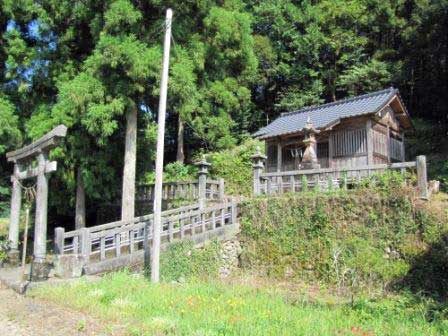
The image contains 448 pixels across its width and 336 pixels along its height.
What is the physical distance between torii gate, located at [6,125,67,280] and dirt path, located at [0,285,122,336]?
2.00m

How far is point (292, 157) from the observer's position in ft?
64.0

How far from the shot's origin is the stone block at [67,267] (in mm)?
9211

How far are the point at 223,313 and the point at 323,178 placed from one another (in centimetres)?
789

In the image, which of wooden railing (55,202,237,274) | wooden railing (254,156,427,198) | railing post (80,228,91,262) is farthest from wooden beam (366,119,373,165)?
railing post (80,228,91,262)

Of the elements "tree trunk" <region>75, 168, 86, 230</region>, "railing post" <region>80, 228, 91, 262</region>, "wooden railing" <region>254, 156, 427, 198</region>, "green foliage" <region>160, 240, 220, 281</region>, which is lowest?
"green foliage" <region>160, 240, 220, 281</region>

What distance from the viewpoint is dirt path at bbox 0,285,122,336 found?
538cm

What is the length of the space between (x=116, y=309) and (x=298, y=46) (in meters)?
28.2

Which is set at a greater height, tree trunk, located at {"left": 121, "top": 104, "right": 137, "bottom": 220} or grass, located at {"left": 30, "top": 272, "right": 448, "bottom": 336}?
tree trunk, located at {"left": 121, "top": 104, "right": 137, "bottom": 220}

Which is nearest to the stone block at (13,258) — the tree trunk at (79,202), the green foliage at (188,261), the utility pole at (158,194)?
the tree trunk at (79,202)

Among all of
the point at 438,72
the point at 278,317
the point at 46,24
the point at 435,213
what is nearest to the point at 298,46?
the point at 438,72

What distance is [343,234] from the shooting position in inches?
454

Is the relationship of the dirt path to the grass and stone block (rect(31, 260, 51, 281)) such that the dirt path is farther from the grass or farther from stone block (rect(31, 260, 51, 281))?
stone block (rect(31, 260, 51, 281))

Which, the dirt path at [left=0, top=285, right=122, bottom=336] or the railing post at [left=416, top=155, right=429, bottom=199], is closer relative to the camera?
the dirt path at [left=0, top=285, right=122, bottom=336]

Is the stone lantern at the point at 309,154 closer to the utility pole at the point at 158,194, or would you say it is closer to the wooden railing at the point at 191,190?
the wooden railing at the point at 191,190
